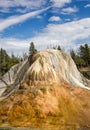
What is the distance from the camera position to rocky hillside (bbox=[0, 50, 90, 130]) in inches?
952

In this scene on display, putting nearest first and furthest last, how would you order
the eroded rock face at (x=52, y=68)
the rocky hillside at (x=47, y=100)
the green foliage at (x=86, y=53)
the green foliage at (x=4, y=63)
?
1. the rocky hillside at (x=47, y=100)
2. the eroded rock face at (x=52, y=68)
3. the green foliage at (x=4, y=63)
4. the green foliage at (x=86, y=53)

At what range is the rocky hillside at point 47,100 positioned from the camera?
24.2 m

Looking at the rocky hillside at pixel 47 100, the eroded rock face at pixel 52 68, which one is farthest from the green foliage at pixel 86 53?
the rocky hillside at pixel 47 100

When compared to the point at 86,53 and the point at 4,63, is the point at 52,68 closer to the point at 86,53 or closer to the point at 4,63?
the point at 4,63

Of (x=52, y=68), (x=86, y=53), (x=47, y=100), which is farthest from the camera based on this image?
(x=86, y=53)

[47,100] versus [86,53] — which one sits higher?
[86,53]

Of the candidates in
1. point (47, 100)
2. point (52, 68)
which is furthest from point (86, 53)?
point (47, 100)

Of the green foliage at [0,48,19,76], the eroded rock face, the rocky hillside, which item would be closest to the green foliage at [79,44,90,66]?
the green foliage at [0,48,19,76]

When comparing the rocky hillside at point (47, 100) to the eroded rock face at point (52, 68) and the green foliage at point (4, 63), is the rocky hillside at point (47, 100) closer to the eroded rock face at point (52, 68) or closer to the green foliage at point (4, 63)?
the eroded rock face at point (52, 68)

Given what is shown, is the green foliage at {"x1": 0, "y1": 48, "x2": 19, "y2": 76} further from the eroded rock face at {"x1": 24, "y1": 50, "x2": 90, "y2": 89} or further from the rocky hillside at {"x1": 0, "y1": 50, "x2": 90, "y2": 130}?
the rocky hillside at {"x1": 0, "y1": 50, "x2": 90, "y2": 130}

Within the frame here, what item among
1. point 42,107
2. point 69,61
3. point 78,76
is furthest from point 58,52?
point 42,107

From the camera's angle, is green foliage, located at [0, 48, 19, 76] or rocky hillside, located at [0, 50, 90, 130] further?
green foliage, located at [0, 48, 19, 76]

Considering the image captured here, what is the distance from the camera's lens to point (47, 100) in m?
25.2

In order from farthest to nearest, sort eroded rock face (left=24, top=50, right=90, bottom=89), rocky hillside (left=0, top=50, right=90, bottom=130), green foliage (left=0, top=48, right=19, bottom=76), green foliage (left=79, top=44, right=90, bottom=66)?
green foliage (left=79, top=44, right=90, bottom=66) < green foliage (left=0, top=48, right=19, bottom=76) < eroded rock face (left=24, top=50, right=90, bottom=89) < rocky hillside (left=0, top=50, right=90, bottom=130)
